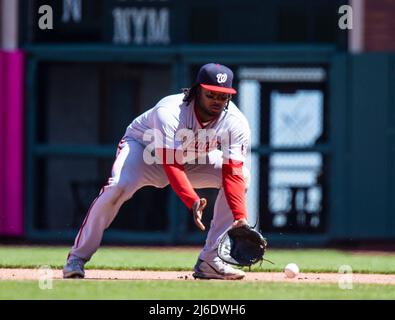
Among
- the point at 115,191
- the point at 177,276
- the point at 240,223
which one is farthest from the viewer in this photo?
the point at 177,276

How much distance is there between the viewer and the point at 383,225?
14.5 metres

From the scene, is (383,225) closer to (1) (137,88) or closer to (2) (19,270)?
(1) (137,88)

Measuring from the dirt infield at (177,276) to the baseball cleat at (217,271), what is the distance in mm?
82

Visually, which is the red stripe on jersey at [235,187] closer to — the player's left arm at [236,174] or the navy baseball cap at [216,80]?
the player's left arm at [236,174]

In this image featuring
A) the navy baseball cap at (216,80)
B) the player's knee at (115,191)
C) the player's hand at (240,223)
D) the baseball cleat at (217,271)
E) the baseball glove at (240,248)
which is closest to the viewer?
the navy baseball cap at (216,80)

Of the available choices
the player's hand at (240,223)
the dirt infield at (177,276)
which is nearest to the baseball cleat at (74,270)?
the dirt infield at (177,276)

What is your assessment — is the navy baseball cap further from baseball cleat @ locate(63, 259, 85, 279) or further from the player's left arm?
baseball cleat @ locate(63, 259, 85, 279)

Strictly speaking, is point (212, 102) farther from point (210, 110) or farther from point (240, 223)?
point (240, 223)

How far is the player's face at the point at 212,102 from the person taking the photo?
8.65 m

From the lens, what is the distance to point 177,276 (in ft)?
31.2

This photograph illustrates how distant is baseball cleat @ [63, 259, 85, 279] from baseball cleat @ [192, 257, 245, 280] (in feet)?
2.92

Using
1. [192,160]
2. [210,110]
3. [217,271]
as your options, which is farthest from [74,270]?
[210,110]

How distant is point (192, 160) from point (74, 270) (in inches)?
46.9

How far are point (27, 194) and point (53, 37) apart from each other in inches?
77.4
